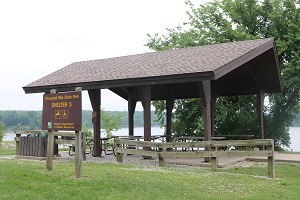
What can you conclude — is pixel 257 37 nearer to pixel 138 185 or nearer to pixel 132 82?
pixel 132 82

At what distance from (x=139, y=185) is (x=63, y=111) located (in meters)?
2.68

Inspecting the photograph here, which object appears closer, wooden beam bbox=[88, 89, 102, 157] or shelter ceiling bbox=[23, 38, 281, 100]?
shelter ceiling bbox=[23, 38, 281, 100]

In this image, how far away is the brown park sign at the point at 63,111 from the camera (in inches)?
344

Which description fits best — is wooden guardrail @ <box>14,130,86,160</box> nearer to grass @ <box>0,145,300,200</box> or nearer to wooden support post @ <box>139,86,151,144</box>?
wooden support post @ <box>139,86,151,144</box>

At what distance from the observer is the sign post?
28.5 feet

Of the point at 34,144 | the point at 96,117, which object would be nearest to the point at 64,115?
the point at 34,144

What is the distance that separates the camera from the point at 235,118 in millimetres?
22781

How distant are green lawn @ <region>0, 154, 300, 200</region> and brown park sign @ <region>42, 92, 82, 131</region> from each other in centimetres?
111

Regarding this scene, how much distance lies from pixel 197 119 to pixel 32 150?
1312 cm

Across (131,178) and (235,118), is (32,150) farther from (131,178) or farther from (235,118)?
(235,118)

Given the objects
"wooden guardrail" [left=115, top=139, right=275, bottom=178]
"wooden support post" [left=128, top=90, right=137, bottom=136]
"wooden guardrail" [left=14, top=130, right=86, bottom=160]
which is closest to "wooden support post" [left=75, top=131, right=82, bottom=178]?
"wooden guardrail" [left=115, top=139, right=275, bottom=178]

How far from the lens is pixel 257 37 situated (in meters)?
21.7

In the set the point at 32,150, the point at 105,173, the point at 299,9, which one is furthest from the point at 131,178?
the point at 299,9

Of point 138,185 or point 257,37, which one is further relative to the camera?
point 257,37
